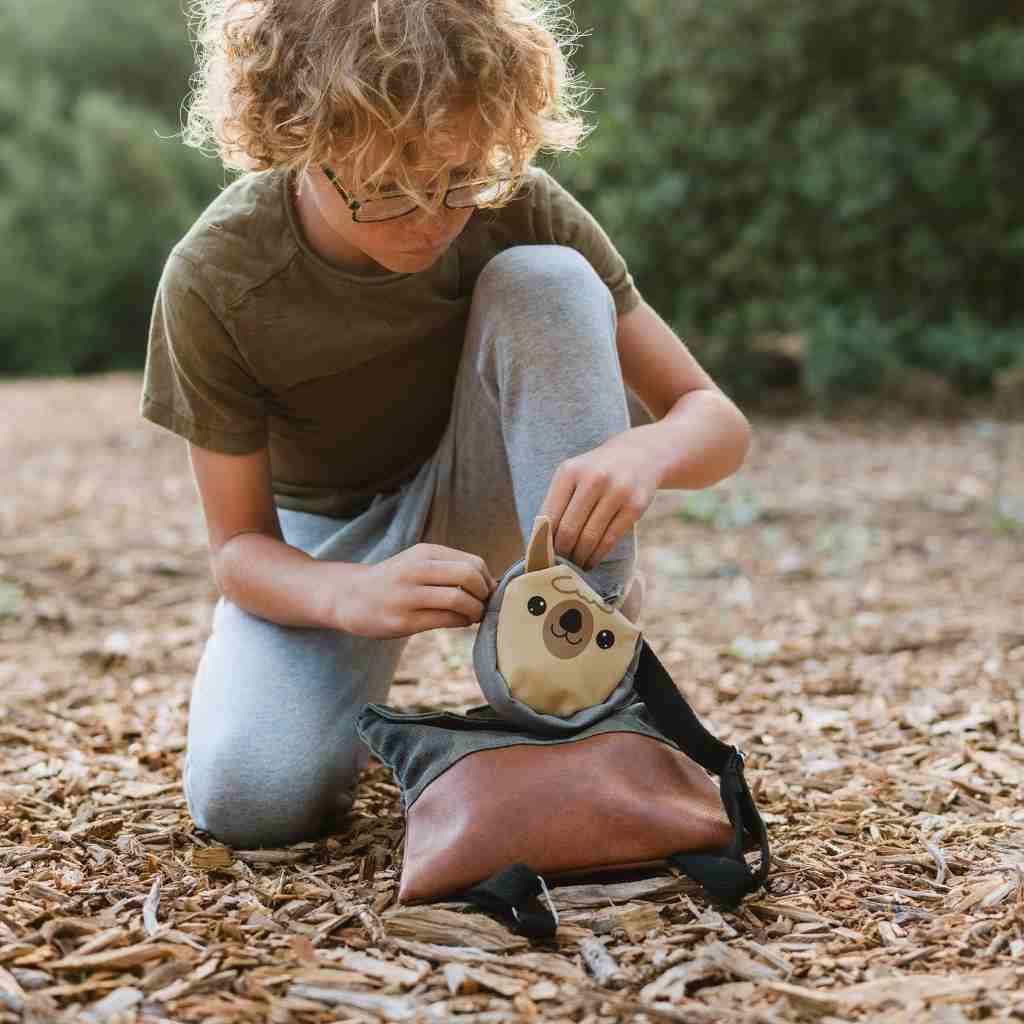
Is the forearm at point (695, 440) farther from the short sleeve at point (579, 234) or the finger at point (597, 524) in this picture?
the short sleeve at point (579, 234)

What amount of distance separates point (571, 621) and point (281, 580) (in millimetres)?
511

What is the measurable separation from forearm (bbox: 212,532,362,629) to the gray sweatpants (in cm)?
12

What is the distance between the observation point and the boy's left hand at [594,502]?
1812 mm

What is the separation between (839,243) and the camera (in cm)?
716

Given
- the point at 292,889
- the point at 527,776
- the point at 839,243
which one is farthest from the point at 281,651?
the point at 839,243

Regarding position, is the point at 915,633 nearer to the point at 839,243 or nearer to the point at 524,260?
the point at 524,260

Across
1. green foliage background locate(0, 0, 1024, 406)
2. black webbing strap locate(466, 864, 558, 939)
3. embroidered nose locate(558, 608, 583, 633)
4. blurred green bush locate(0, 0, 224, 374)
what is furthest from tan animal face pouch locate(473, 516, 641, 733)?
blurred green bush locate(0, 0, 224, 374)

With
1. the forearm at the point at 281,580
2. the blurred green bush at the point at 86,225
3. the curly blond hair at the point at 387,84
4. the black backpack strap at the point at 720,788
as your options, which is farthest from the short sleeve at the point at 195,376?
the blurred green bush at the point at 86,225

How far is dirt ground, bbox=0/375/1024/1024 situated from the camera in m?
1.51

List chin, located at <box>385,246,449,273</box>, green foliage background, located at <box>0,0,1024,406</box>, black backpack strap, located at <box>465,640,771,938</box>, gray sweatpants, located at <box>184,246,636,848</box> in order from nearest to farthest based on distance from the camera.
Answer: black backpack strap, located at <box>465,640,771,938</box>, chin, located at <box>385,246,449,273</box>, gray sweatpants, located at <box>184,246,636,848</box>, green foliage background, located at <box>0,0,1024,406</box>

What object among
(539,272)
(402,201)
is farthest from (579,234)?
(402,201)

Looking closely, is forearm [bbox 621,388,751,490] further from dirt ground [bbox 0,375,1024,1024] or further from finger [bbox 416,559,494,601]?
dirt ground [bbox 0,375,1024,1024]

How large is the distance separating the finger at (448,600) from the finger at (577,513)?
16 centimetres

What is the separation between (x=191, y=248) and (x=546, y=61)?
639 millimetres
